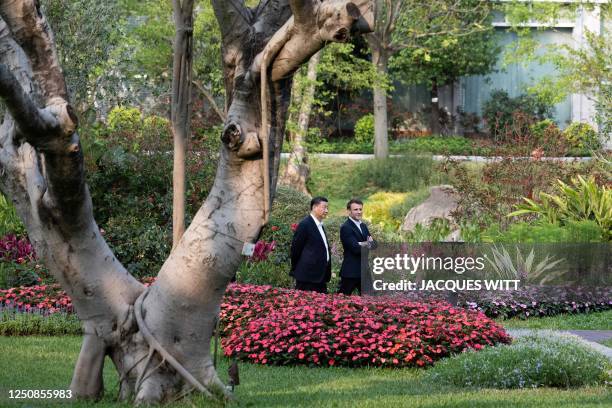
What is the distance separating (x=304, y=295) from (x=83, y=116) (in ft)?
25.6

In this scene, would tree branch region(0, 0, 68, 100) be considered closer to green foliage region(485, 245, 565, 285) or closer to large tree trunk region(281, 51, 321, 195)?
green foliage region(485, 245, 565, 285)

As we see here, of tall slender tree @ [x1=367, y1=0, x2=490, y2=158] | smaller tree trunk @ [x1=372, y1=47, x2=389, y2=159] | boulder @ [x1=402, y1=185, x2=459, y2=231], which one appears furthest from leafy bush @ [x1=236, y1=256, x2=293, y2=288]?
smaller tree trunk @ [x1=372, y1=47, x2=389, y2=159]

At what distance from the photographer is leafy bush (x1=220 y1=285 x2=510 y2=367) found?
1217 cm

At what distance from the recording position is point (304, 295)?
14.4m

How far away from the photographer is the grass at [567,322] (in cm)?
1619

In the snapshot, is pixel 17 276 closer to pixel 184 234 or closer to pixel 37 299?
pixel 37 299

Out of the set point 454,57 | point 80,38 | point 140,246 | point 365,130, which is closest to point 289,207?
point 140,246

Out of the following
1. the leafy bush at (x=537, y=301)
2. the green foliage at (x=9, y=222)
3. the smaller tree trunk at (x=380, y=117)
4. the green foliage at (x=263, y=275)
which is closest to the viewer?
the leafy bush at (x=537, y=301)

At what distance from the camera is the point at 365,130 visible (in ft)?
132

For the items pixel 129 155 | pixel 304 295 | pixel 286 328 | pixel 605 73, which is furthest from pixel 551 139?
pixel 286 328

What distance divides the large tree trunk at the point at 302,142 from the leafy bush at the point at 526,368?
57.4 ft

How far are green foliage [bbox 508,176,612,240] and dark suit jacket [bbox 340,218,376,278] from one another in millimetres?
5276

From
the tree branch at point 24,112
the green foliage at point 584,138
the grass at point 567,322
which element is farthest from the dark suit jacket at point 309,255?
the green foliage at point 584,138

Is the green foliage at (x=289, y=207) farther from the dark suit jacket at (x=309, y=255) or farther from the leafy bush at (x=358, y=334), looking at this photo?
the leafy bush at (x=358, y=334)
